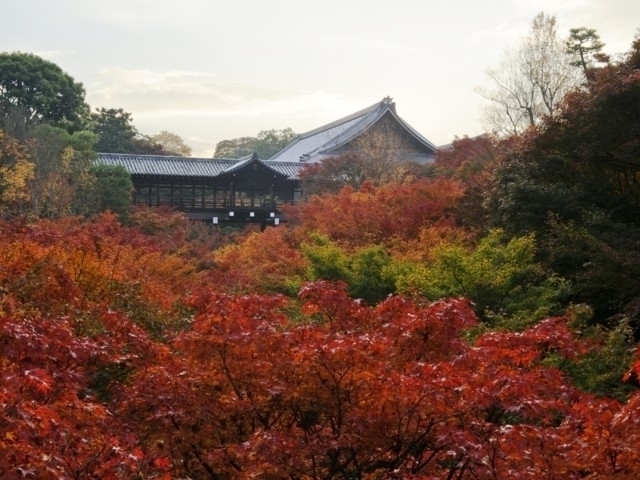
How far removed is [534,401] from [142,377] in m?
3.08

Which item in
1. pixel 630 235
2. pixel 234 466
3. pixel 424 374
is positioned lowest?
pixel 234 466

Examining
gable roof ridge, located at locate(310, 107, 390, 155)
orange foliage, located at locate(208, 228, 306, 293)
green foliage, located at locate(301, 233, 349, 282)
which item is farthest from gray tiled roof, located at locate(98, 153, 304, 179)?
green foliage, located at locate(301, 233, 349, 282)

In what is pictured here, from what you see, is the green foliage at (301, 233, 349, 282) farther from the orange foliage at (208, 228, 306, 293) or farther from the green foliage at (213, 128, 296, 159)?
the green foliage at (213, 128, 296, 159)

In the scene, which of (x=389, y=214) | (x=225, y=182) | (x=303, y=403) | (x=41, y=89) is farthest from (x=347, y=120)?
(x=303, y=403)

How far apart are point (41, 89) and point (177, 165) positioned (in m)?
9.42

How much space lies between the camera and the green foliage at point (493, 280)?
38.2 feet

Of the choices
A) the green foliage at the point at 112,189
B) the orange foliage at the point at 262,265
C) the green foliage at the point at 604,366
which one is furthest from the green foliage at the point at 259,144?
the green foliage at the point at 604,366

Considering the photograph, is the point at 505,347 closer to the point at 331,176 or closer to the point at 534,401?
the point at 534,401

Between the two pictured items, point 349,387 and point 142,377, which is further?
point 142,377

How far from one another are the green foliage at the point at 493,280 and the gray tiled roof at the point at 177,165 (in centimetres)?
2617

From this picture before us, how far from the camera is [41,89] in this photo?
41.0 meters

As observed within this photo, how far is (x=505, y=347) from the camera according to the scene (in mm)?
6469

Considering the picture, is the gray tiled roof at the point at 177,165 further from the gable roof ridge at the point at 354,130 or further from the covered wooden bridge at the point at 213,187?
the gable roof ridge at the point at 354,130

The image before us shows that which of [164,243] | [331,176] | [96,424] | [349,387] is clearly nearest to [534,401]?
[349,387]
